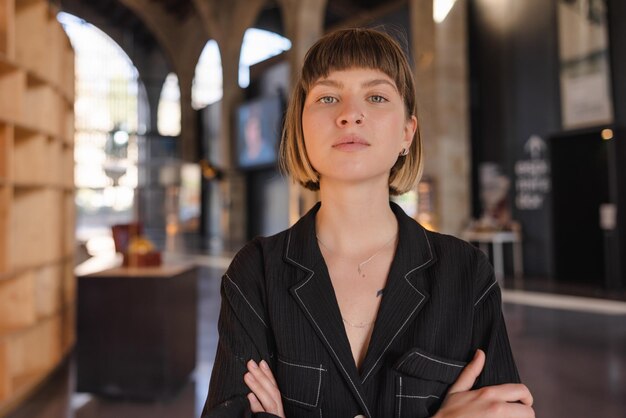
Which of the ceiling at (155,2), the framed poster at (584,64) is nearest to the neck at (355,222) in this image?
the framed poster at (584,64)

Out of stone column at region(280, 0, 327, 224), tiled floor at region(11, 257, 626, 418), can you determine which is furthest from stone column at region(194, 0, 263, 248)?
tiled floor at region(11, 257, 626, 418)

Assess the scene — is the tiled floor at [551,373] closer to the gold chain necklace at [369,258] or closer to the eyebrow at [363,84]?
the gold chain necklace at [369,258]

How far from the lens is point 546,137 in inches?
383

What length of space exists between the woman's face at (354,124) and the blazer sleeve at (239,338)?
301 mm

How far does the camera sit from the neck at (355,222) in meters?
1.14

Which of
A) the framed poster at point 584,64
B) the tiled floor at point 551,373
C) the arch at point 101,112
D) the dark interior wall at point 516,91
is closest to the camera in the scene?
the tiled floor at point 551,373

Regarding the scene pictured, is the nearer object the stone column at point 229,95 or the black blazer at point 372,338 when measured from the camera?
the black blazer at point 372,338

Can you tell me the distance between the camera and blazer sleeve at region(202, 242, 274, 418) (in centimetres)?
106

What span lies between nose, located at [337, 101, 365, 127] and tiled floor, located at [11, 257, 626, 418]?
306 cm

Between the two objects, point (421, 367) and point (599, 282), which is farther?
point (599, 282)

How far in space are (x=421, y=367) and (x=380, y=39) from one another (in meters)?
0.73

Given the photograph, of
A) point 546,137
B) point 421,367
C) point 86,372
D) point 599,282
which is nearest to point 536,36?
point 546,137

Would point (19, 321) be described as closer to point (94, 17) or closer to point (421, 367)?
point (421, 367)

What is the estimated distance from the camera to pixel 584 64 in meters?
8.98
